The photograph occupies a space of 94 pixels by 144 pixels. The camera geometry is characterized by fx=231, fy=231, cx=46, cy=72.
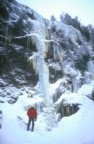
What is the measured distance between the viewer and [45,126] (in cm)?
1638

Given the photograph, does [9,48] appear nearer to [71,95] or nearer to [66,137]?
[71,95]

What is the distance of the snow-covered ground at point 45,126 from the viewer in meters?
11.6

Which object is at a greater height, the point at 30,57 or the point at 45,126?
the point at 30,57

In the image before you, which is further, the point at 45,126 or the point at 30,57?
the point at 30,57

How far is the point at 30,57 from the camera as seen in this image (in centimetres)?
2052

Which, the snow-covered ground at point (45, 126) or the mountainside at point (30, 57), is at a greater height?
the mountainside at point (30, 57)

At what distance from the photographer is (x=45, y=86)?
65.8ft

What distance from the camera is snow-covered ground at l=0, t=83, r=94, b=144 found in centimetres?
1157

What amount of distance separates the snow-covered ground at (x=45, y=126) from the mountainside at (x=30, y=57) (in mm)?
969

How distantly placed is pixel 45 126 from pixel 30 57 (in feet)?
22.1

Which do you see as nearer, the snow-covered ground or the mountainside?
the snow-covered ground

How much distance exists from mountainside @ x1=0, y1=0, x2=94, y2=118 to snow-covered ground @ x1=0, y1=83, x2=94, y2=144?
97 centimetres

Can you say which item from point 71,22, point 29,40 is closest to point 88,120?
point 29,40

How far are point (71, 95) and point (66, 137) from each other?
22.8 feet
